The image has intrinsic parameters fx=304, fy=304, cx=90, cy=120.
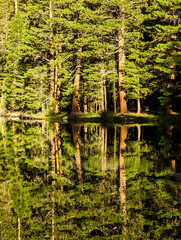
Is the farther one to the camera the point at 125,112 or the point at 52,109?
the point at 52,109

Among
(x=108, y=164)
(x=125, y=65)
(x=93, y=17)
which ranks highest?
(x=93, y=17)

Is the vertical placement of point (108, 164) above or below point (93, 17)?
below

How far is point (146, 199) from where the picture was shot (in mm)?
4621

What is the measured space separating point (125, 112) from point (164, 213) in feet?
69.8

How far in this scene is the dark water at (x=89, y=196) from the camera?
11.8 ft

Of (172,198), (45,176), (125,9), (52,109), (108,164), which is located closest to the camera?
(172,198)

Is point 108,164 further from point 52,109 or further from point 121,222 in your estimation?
point 52,109

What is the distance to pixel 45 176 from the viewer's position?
6164 millimetres

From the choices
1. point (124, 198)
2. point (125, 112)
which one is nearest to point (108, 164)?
point (124, 198)

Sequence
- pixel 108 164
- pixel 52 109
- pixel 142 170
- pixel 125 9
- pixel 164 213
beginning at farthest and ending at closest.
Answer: pixel 52 109 → pixel 125 9 → pixel 108 164 → pixel 142 170 → pixel 164 213

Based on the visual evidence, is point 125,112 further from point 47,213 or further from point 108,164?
point 47,213

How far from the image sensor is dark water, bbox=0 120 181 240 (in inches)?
141

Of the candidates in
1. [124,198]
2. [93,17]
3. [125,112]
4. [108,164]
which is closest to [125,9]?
[93,17]

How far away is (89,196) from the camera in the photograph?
15.6 ft
